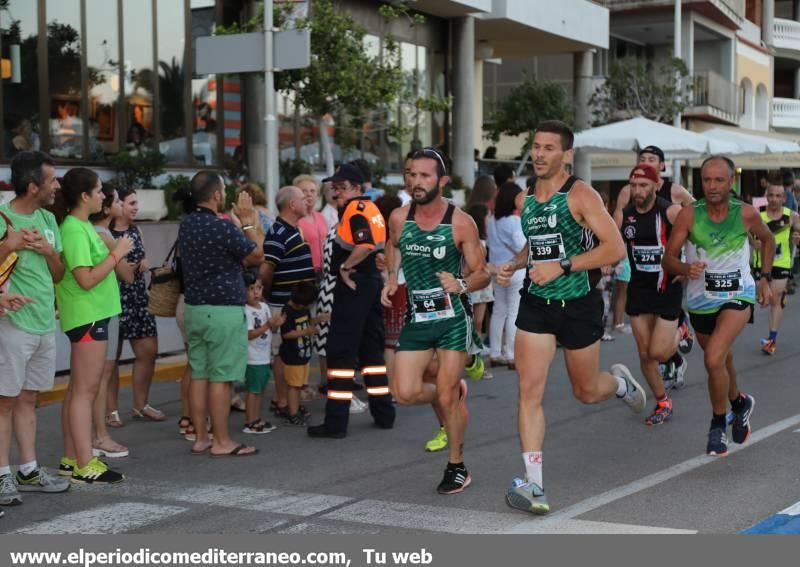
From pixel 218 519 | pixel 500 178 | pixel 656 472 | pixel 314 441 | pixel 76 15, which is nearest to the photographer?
pixel 218 519

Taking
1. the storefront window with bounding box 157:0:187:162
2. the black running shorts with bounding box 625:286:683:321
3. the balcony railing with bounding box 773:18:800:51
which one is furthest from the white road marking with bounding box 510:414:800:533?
the balcony railing with bounding box 773:18:800:51

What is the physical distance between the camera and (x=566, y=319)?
6770mm

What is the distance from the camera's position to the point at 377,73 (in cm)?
1670

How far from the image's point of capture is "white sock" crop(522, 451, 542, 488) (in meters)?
6.50

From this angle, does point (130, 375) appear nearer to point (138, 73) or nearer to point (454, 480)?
point (454, 480)

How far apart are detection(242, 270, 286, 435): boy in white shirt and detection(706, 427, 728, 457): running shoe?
3282 mm

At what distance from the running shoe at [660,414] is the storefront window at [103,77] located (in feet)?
30.6

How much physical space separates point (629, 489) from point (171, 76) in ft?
39.6

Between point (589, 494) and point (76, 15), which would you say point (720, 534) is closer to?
point (589, 494)

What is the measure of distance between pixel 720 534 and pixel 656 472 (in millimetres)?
1575

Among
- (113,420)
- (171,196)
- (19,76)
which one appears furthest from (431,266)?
(19,76)

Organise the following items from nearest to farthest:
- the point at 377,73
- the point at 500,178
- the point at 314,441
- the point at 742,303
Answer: the point at 742,303 < the point at 314,441 < the point at 500,178 < the point at 377,73

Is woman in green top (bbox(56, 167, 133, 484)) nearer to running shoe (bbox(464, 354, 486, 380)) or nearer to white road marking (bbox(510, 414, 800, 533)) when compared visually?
running shoe (bbox(464, 354, 486, 380))

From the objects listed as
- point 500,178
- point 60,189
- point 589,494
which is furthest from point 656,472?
point 500,178
